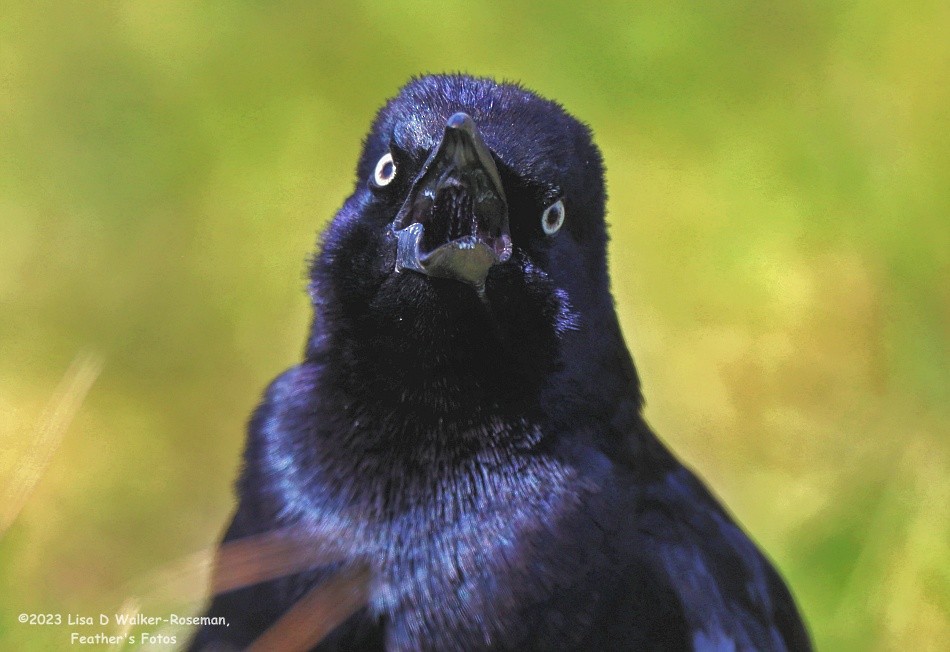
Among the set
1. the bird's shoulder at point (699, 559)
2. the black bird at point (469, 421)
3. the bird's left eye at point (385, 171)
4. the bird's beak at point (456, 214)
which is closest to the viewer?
the bird's beak at point (456, 214)

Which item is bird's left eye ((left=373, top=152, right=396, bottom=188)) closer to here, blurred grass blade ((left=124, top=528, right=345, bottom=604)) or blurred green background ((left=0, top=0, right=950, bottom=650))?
blurred grass blade ((left=124, top=528, right=345, bottom=604))

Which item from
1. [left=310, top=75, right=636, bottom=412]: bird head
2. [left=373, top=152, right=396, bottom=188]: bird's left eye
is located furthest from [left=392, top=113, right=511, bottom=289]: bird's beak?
[left=373, top=152, right=396, bottom=188]: bird's left eye

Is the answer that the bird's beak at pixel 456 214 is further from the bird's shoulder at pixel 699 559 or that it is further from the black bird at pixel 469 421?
the bird's shoulder at pixel 699 559

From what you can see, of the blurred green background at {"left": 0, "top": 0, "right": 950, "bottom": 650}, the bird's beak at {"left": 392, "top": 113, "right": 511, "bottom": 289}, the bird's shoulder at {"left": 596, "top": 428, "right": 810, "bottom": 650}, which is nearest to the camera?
the bird's beak at {"left": 392, "top": 113, "right": 511, "bottom": 289}

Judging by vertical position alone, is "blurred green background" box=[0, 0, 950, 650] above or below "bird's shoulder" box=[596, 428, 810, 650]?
above

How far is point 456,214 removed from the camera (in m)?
2.27

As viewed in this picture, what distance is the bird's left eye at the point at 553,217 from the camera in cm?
248

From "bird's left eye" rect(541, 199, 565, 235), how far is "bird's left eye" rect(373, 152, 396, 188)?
1.07ft

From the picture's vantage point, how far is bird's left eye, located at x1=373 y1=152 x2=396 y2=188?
8.07 feet

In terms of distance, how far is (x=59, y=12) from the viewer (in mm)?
4828

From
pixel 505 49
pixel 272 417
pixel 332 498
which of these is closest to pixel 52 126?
pixel 505 49

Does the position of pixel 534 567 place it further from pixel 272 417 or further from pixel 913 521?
pixel 913 521

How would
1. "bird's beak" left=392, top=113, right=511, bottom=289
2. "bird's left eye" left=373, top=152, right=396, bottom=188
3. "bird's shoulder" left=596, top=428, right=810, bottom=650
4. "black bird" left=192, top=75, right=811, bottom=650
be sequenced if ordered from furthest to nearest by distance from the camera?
"bird's shoulder" left=596, top=428, right=810, bottom=650 → "bird's left eye" left=373, top=152, right=396, bottom=188 → "black bird" left=192, top=75, right=811, bottom=650 → "bird's beak" left=392, top=113, right=511, bottom=289

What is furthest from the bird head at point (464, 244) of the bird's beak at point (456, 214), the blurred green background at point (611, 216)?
the blurred green background at point (611, 216)
